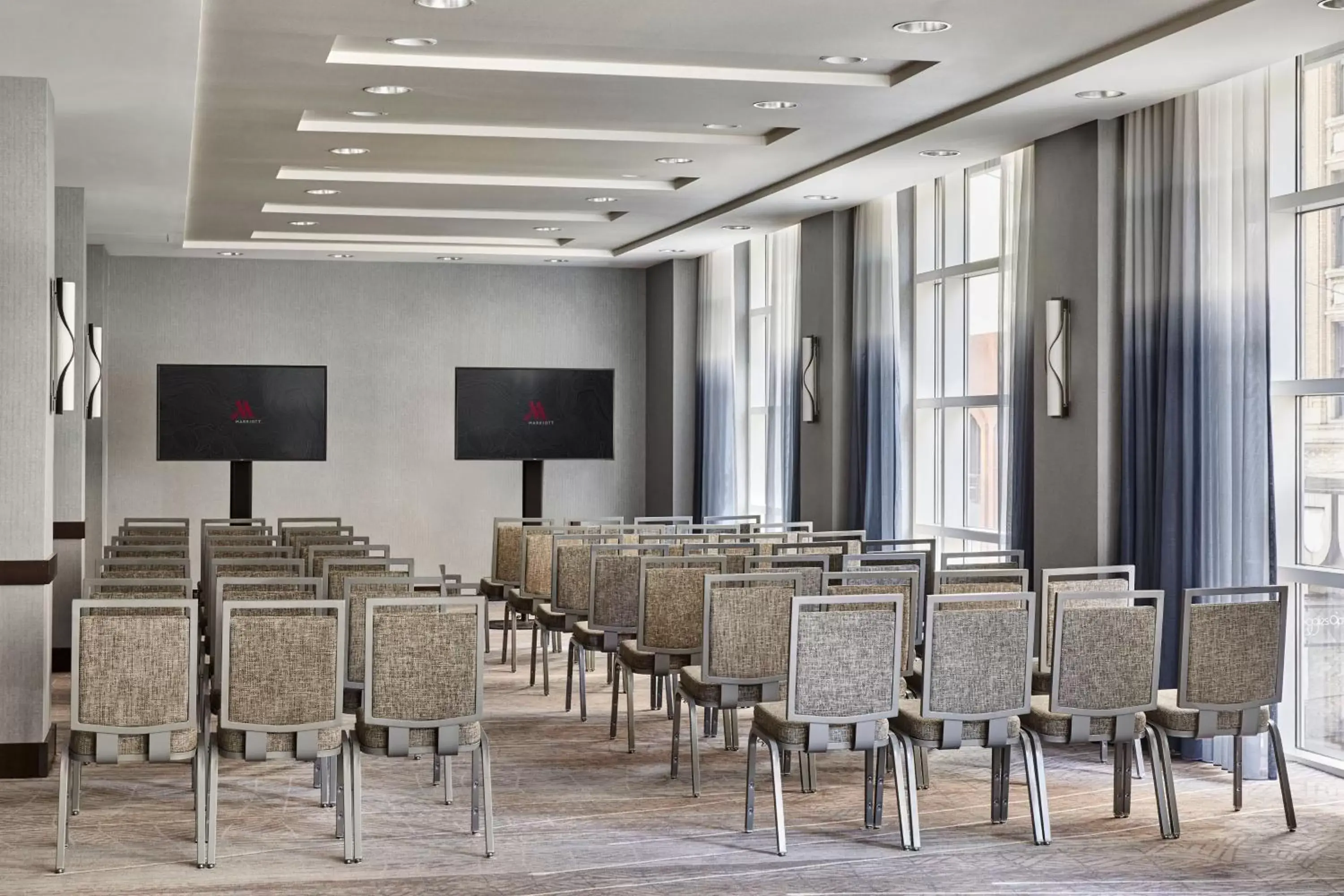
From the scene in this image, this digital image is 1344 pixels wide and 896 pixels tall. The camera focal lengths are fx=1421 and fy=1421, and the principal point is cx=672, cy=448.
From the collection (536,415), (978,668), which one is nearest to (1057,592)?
(978,668)

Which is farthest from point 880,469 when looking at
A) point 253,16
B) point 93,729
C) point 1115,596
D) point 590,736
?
point 93,729

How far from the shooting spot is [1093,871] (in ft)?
16.8

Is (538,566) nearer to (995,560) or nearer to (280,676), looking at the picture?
(995,560)

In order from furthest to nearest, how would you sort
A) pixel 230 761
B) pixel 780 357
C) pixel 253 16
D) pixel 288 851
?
1. pixel 780 357
2. pixel 230 761
3. pixel 253 16
4. pixel 288 851

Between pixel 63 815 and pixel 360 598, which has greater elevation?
pixel 360 598

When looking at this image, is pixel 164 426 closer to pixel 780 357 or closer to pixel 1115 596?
pixel 780 357

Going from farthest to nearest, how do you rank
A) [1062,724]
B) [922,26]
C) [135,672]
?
1. [922,26]
2. [1062,724]
3. [135,672]

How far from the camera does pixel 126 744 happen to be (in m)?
5.05

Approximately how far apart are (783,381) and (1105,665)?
22.9ft

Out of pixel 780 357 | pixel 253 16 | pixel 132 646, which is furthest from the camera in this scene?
pixel 780 357

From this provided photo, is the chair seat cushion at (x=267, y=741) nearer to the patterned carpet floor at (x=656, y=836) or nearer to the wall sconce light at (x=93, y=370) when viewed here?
the patterned carpet floor at (x=656, y=836)

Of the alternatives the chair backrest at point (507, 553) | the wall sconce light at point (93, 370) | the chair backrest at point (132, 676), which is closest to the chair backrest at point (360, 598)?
the chair backrest at point (132, 676)

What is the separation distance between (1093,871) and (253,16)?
4709 millimetres

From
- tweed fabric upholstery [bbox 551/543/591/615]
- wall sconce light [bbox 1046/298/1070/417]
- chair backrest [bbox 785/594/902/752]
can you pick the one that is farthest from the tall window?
chair backrest [bbox 785/594/902/752]
